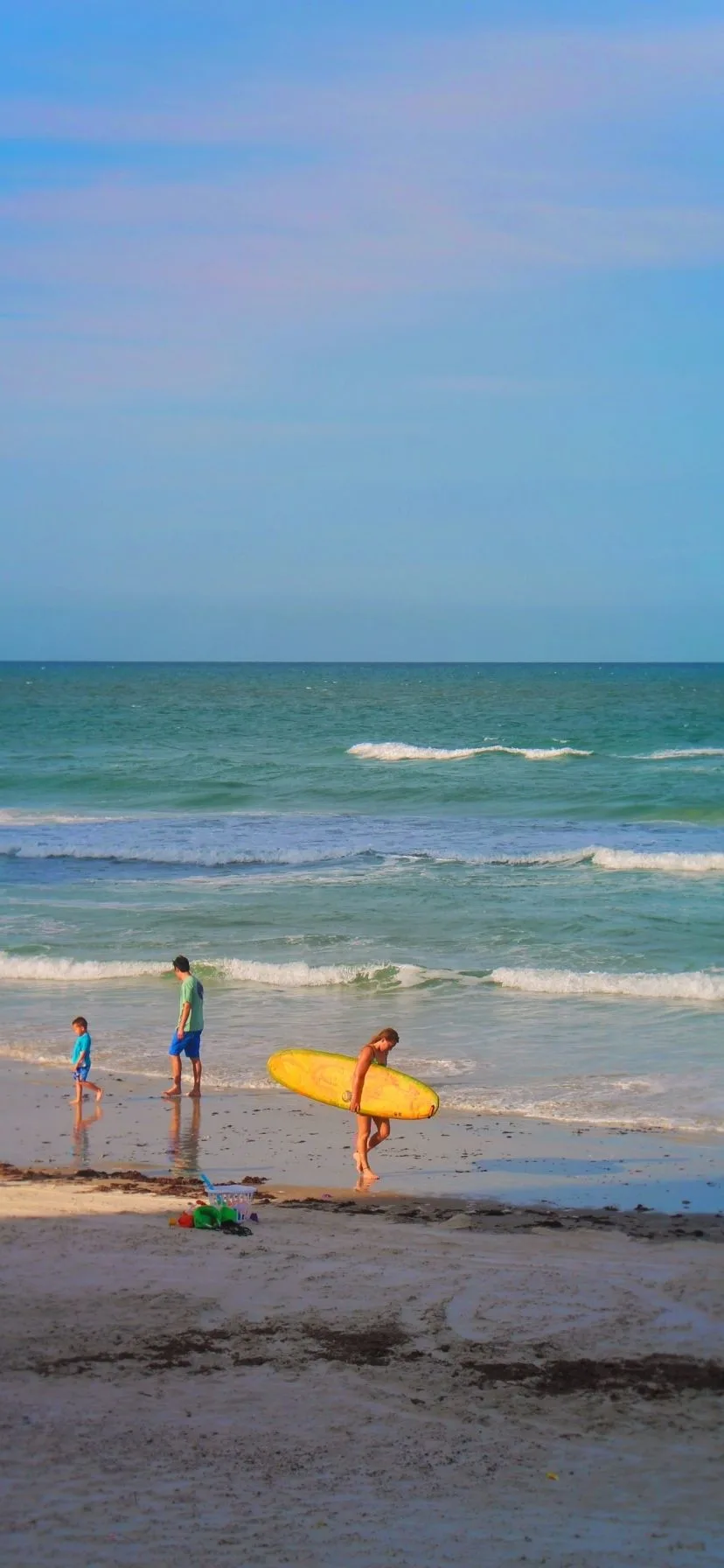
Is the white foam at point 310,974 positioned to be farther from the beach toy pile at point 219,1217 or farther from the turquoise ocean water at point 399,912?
the beach toy pile at point 219,1217

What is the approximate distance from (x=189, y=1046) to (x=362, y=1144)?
9.12ft

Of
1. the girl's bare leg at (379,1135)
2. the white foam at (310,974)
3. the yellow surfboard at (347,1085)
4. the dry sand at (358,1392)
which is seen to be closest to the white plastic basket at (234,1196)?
the dry sand at (358,1392)

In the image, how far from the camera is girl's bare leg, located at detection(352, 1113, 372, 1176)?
33.6 feet

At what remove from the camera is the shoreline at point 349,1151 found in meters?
9.87

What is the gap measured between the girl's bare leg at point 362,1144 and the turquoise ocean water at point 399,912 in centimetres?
195

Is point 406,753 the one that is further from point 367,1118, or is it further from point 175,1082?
point 367,1118

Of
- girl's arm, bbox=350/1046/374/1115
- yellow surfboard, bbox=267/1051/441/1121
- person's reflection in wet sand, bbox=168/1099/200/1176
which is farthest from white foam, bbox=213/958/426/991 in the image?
girl's arm, bbox=350/1046/374/1115

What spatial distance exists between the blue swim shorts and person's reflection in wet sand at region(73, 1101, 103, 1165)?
0.86 meters

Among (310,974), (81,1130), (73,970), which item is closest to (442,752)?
(310,974)

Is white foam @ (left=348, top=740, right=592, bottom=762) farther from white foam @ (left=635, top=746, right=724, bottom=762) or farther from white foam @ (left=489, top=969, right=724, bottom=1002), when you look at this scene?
white foam @ (left=489, top=969, right=724, bottom=1002)

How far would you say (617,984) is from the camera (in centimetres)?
1670

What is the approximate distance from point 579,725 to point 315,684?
59948 mm

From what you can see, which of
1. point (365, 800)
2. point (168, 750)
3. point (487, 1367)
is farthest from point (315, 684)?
point (487, 1367)

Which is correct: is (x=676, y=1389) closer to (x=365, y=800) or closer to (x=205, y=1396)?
(x=205, y=1396)
